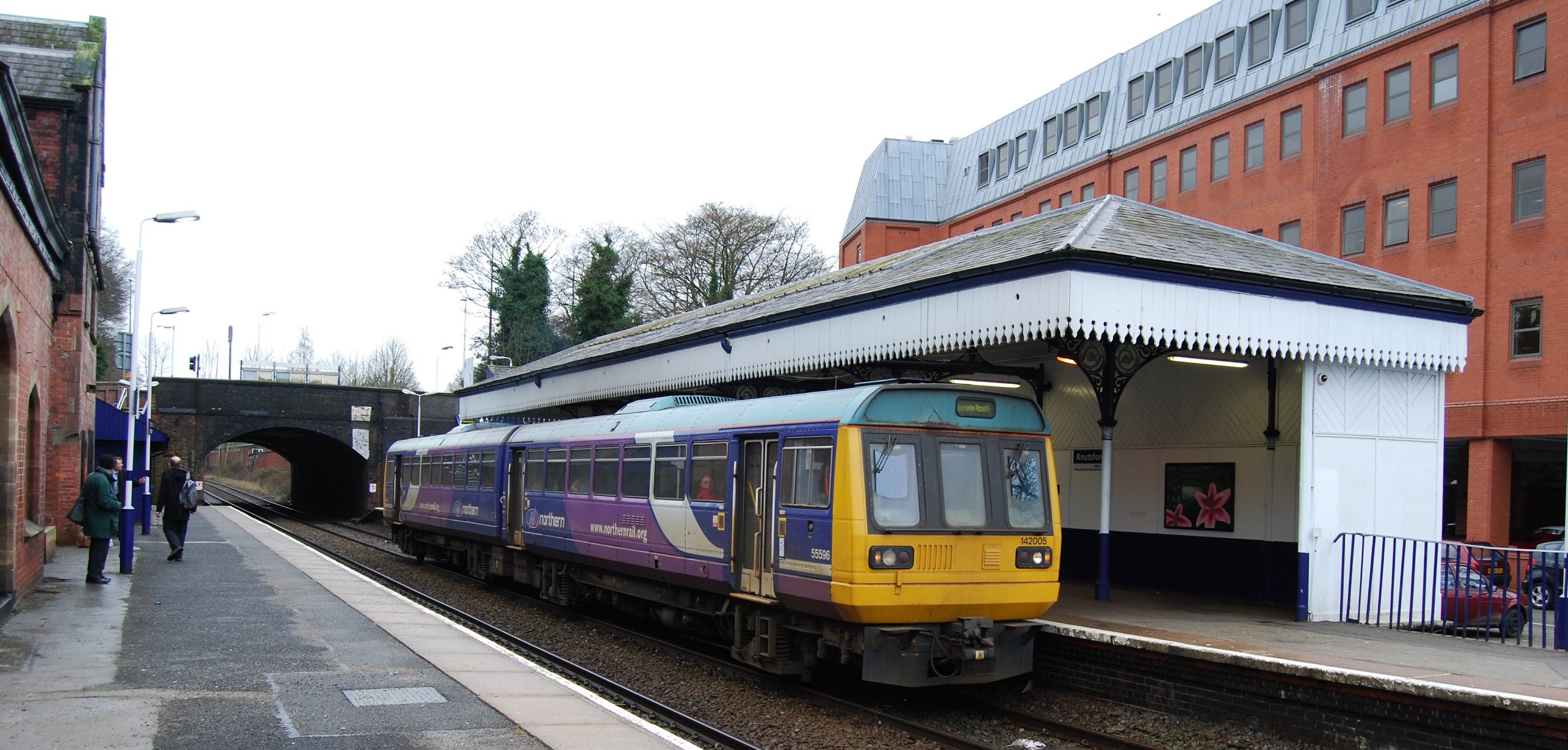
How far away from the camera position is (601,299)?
5166 cm

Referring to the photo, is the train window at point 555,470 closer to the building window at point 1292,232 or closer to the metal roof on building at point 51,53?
the metal roof on building at point 51,53

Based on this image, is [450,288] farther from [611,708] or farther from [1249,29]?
[611,708]

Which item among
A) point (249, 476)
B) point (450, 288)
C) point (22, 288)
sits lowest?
point (249, 476)

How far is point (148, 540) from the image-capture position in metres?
26.2

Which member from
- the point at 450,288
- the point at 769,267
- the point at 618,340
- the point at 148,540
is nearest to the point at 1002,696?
the point at 618,340

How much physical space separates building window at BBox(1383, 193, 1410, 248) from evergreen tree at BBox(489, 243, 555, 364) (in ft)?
119

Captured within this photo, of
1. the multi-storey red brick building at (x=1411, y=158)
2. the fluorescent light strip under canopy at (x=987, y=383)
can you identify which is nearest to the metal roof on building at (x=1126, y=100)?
the multi-storey red brick building at (x=1411, y=158)

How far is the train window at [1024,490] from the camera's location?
10312mm

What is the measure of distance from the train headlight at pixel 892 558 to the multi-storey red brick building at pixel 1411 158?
22.3 m

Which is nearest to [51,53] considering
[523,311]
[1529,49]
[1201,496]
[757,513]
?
[757,513]

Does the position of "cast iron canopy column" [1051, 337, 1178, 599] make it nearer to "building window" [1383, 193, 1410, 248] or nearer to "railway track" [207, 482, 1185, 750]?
"railway track" [207, 482, 1185, 750]

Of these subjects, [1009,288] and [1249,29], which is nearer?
[1009,288]

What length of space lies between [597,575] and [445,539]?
811cm

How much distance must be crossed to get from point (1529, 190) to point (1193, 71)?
14.4 m
